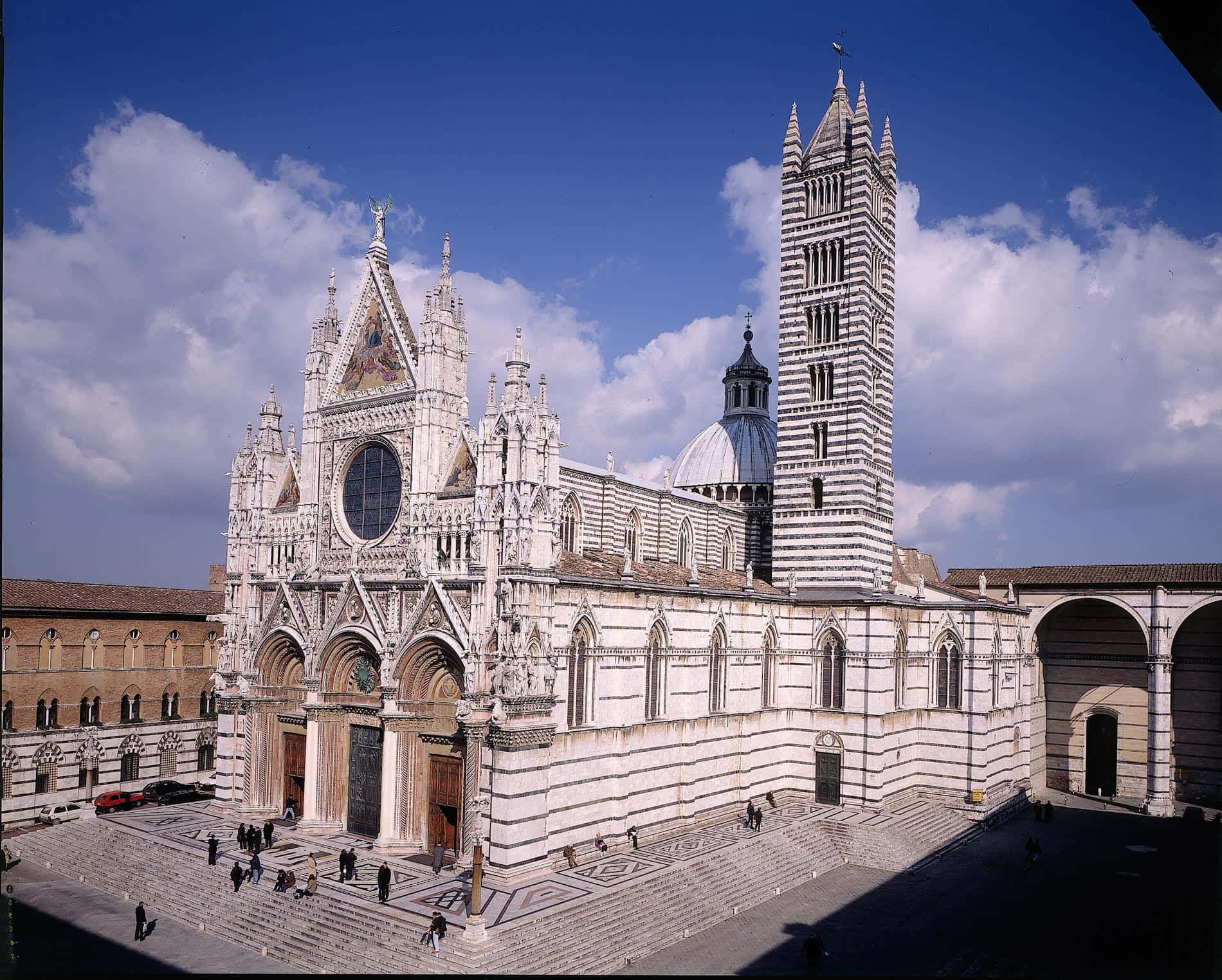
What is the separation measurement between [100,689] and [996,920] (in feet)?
114

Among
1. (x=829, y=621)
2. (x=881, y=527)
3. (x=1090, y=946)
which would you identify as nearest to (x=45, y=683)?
(x=829, y=621)

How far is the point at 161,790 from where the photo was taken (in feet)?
132

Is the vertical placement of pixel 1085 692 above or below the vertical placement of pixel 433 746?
below

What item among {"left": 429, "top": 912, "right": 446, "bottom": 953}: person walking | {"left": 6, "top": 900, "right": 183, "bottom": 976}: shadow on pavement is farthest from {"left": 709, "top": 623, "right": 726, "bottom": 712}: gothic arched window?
{"left": 6, "top": 900, "right": 183, "bottom": 976}: shadow on pavement

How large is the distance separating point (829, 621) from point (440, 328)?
1909 centimetres

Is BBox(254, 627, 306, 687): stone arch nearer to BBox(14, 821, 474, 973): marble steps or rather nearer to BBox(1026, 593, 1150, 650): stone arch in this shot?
BBox(14, 821, 474, 973): marble steps

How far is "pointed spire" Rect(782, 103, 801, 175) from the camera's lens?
1762 inches

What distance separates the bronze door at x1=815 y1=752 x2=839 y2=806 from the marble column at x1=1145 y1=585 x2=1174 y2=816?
15.9 metres

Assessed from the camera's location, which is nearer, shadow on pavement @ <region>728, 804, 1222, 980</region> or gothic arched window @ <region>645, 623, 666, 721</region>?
shadow on pavement @ <region>728, 804, 1222, 980</region>

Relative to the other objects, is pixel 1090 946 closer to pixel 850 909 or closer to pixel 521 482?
pixel 850 909

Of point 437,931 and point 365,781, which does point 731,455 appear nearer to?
point 365,781

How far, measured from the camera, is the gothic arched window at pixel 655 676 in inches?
1326

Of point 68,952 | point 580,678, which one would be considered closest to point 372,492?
point 580,678

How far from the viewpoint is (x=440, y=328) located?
33.1m
